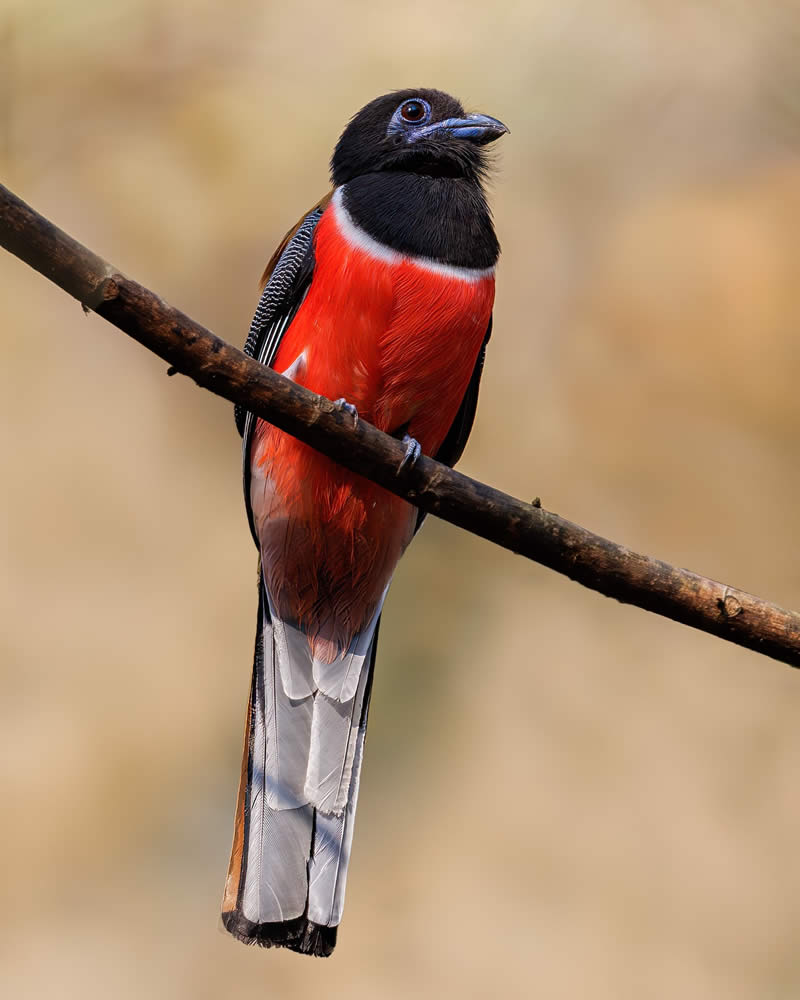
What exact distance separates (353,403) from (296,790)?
1.18m

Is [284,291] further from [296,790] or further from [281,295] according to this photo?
[296,790]

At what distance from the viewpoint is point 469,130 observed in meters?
3.43

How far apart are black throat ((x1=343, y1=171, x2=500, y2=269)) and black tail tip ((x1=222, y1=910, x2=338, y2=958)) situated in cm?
194

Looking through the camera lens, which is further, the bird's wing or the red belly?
the bird's wing

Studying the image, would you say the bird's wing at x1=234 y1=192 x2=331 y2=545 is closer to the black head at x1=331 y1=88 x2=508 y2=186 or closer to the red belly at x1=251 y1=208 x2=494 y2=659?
the red belly at x1=251 y1=208 x2=494 y2=659

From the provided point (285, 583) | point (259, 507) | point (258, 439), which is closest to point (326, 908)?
point (285, 583)

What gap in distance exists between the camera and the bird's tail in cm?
297

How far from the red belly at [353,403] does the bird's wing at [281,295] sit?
56 mm

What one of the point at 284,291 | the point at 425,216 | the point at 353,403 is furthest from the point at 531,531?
the point at 284,291

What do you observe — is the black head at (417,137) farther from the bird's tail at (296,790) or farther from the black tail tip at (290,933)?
the black tail tip at (290,933)

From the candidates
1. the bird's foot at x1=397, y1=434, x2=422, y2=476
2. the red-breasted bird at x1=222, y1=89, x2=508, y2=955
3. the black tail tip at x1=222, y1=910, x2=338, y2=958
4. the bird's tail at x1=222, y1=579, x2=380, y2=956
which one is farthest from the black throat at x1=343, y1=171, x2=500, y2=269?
the black tail tip at x1=222, y1=910, x2=338, y2=958

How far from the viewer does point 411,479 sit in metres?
2.41

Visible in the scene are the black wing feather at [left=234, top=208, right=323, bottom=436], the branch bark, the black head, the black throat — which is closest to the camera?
the branch bark

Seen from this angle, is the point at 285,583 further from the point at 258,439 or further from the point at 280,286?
the point at 280,286
